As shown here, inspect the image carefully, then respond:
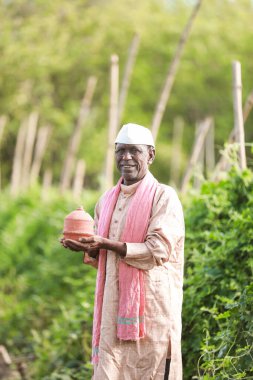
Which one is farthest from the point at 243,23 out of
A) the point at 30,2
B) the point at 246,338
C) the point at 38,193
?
the point at 246,338

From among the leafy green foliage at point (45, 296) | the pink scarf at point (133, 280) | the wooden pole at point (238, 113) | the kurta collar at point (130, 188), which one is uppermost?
the wooden pole at point (238, 113)

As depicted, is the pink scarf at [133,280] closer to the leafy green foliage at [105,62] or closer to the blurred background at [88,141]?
the blurred background at [88,141]

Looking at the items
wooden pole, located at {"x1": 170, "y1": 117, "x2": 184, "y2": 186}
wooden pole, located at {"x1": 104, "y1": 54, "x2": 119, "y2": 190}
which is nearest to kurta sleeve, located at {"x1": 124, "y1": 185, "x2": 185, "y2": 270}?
wooden pole, located at {"x1": 104, "y1": 54, "x2": 119, "y2": 190}

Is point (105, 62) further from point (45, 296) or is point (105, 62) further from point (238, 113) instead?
point (238, 113)

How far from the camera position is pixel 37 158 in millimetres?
22938

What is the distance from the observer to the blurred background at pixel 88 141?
7.23 metres

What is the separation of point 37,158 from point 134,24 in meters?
12.6

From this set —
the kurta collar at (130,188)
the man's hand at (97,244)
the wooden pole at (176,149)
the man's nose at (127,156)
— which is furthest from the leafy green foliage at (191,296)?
the wooden pole at (176,149)

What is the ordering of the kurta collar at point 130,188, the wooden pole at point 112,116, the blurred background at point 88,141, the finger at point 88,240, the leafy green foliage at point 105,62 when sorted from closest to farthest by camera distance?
the finger at point 88,240 < the kurta collar at point 130,188 < the blurred background at point 88,141 < the wooden pole at point 112,116 < the leafy green foliage at point 105,62

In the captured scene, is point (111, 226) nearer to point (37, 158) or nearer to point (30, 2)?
point (37, 158)

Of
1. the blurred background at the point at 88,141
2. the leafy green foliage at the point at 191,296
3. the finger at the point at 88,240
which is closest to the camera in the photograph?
the finger at the point at 88,240

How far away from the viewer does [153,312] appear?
504 centimetres

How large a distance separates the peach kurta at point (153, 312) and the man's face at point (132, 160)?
16 centimetres

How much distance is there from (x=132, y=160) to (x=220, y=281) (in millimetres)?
1770
